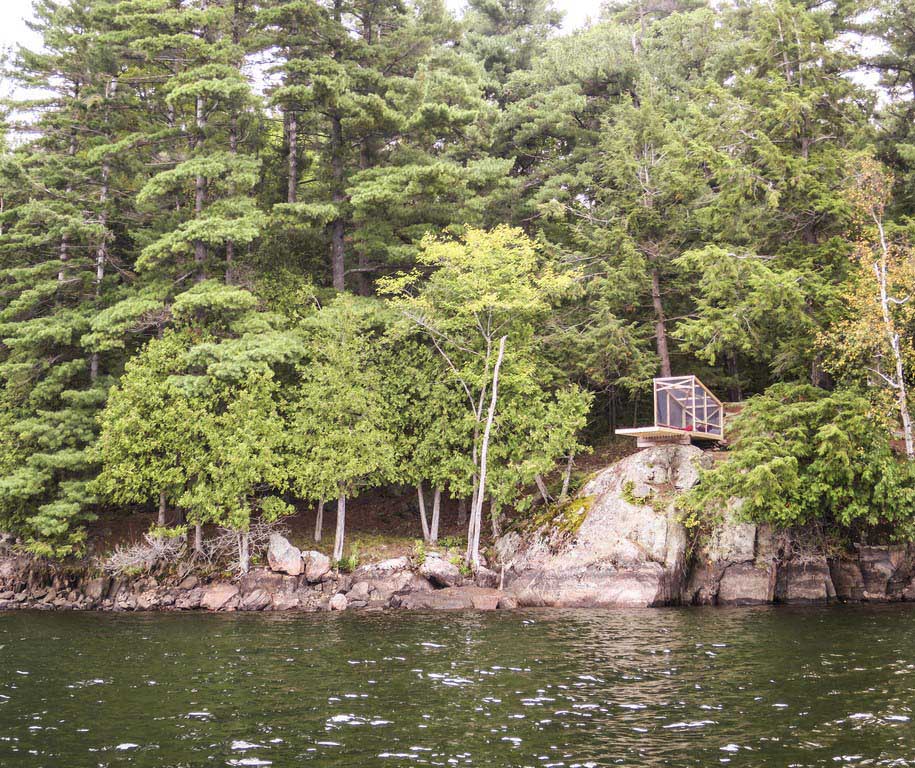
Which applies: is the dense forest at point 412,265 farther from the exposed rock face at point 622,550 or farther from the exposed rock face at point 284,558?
the exposed rock face at point 622,550

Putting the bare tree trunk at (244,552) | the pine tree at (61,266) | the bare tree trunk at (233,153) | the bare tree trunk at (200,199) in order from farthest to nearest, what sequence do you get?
the bare tree trunk at (233,153), the bare tree trunk at (200,199), the pine tree at (61,266), the bare tree trunk at (244,552)

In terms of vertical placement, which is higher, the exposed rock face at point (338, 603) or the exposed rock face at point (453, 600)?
the exposed rock face at point (453, 600)

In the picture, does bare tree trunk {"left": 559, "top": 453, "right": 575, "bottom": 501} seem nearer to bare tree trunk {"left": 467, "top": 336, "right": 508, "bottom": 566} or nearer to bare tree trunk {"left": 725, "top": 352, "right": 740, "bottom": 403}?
bare tree trunk {"left": 467, "top": 336, "right": 508, "bottom": 566}

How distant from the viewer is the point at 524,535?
87.9ft

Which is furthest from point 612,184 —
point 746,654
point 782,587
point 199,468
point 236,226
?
point 746,654

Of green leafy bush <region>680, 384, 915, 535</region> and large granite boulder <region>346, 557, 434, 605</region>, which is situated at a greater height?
green leafy bush <region>680, 384, 915, 535</region>

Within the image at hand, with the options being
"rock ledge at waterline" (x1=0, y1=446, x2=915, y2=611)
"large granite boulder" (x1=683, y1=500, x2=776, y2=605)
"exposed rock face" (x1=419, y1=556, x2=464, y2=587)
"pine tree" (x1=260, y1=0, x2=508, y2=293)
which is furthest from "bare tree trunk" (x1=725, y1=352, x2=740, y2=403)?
"exposed rock face" (x1=419, y1=556, x2=464, y2=587)

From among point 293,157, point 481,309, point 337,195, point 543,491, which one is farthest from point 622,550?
point 293,157

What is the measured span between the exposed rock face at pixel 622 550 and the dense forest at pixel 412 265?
1777mm

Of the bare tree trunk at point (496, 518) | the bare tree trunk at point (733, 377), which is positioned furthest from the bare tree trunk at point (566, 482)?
the bare tree trunk at point (733, 377)

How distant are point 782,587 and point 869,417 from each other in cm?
579

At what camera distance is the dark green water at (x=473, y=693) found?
9.15 m

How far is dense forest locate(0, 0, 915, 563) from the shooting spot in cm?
2352

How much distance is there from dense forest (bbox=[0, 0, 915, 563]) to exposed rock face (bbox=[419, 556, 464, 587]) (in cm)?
135
